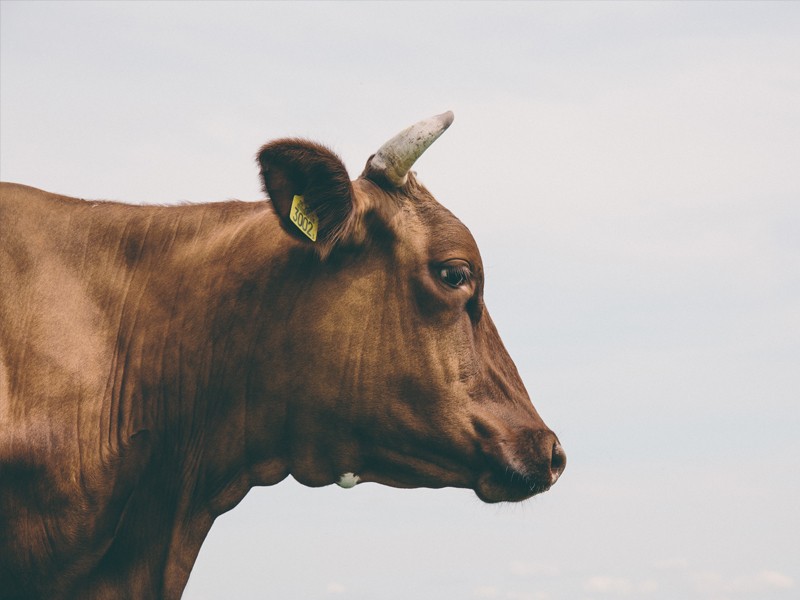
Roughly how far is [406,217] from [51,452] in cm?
245

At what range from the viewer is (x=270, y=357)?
706 centimetres

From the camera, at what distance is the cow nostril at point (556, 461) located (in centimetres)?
713

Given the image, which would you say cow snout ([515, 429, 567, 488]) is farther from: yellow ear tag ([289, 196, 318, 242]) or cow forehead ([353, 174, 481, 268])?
yellow ear tag ([289, 196, 318, 242])

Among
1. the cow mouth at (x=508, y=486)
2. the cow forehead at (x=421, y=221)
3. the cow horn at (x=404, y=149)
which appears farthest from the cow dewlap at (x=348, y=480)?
the cow horn at (x=404, y=149)

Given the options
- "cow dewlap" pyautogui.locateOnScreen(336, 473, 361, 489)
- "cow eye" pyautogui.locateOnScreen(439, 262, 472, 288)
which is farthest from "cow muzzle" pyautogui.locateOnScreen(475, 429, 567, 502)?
"cow eye" pyautogui.locateOnScreen(439, 262, 472, 288)

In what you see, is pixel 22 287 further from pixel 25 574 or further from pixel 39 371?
pixel 25 574

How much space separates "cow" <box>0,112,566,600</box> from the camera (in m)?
6.88

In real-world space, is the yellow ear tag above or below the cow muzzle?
above

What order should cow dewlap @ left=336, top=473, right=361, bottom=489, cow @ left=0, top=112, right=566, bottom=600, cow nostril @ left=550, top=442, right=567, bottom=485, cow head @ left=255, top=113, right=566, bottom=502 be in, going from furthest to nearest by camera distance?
1. cow dewlap @ left=336, top=473, right=361, bottom=489
2. cow nostril @ left=550, top=442, right=567, bottom=485
3. cow head @ left=255, top=113, right=566, bottom=502
4. cow @ left=0, top=112, right=566, bottom=600

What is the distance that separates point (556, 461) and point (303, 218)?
205 centimetres

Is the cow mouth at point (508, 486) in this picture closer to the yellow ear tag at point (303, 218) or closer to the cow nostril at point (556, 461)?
the cow nostril at point (556, 461)

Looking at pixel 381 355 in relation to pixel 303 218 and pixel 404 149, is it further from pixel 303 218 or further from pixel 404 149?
pixel 404 149

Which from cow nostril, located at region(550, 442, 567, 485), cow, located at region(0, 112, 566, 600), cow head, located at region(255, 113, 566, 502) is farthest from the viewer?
cow nostril, located at region(550, 442, 567, 485)

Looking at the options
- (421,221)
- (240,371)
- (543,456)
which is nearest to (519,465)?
(543,456)
